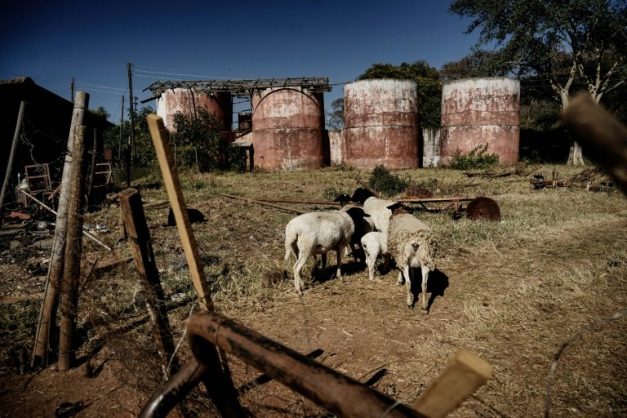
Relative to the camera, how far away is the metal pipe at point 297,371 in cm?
99

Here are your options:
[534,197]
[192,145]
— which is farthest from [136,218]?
[192,145]

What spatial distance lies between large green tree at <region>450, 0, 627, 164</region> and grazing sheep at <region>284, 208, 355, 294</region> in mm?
21444

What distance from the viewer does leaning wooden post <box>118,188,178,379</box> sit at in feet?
7.82

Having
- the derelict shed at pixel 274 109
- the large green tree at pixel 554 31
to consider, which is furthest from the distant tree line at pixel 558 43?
the derelict shed at pixel 274 109

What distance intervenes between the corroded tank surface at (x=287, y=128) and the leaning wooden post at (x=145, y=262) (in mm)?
23335

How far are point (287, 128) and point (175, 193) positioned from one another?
24190 mm

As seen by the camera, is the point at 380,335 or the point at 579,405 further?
the point at 380,335

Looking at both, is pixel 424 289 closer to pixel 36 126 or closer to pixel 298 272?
pixel 298 272

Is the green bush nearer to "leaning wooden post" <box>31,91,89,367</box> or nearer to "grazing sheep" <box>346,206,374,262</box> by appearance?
"grazing sheep" <box>346,206,374,262</box>

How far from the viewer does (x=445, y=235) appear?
827 centimetres

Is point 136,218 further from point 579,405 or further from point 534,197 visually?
point 534,197

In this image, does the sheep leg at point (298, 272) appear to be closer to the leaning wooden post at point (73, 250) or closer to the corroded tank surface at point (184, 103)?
the leaning wooden post at point (73, 250)

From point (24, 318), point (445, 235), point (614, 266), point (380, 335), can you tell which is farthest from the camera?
point (445, 235)

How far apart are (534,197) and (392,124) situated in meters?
13.1
